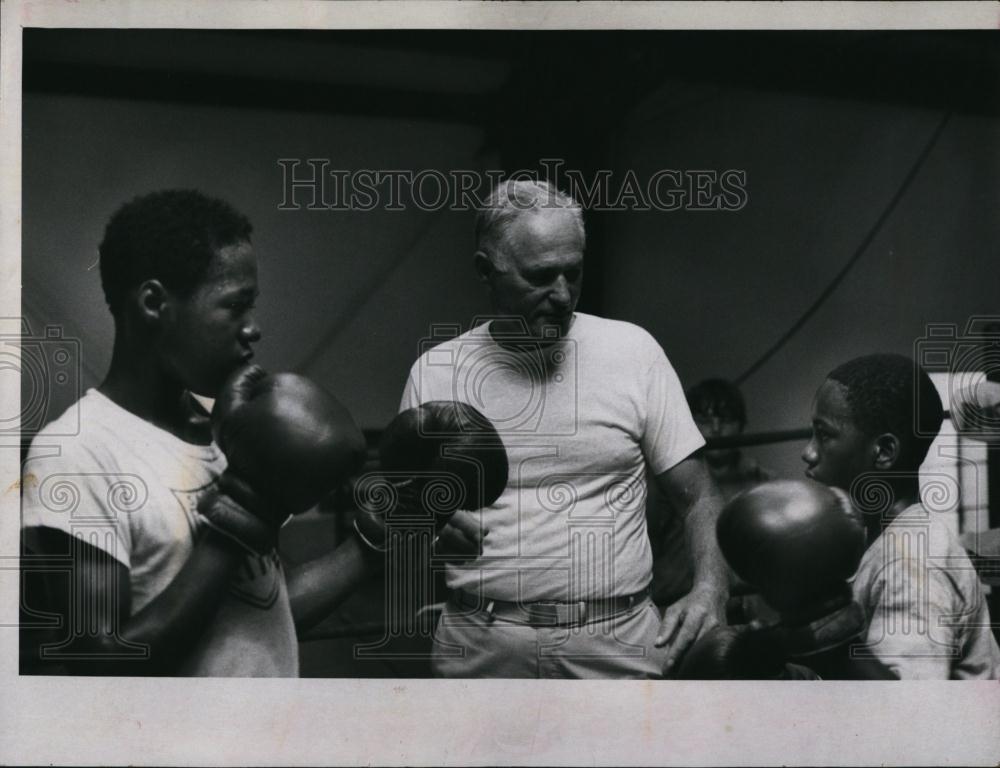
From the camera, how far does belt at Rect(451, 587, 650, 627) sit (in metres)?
3.88

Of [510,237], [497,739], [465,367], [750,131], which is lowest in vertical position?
[497,739]

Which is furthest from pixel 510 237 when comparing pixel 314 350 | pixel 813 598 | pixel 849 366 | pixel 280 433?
pixel 813 598

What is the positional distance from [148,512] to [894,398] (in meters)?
2.85

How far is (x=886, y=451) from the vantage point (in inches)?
157

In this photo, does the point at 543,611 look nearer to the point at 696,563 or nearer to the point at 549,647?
the point at 549,647

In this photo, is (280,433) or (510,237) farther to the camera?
(510,237)

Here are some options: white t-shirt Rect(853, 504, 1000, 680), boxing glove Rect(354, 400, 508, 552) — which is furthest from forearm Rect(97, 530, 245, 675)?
→ white t-shirt Rect(853, 504, 1000, 680)

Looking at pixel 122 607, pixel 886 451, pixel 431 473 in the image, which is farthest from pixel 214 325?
pixel 886 451

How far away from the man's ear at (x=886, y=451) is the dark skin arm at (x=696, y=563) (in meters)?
0.64

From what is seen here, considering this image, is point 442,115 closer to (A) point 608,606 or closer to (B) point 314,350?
(B) point 314,350

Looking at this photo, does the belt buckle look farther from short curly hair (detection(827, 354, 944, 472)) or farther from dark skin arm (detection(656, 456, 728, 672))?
short curly hair (detection(827, 354, 944, 472))

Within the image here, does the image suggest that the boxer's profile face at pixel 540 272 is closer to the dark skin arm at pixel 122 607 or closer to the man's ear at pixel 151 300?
the man's ear at pixel 151 300

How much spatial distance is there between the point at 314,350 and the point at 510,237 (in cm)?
86

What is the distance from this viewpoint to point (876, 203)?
404 cm
